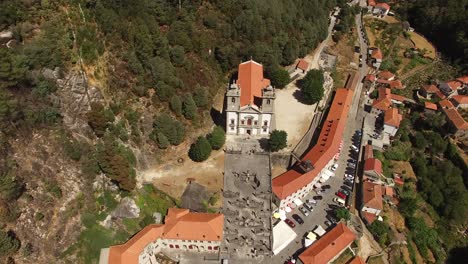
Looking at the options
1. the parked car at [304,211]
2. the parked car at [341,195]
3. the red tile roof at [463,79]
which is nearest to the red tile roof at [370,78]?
the red tile roof at [463,79]

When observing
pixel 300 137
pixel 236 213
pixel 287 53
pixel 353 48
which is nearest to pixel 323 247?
pixel 236 213

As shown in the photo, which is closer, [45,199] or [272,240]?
[45,199]

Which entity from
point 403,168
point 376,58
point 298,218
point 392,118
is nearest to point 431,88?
point 376,58

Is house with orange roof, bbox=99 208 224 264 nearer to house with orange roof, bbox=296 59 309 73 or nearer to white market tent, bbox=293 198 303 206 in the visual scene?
white market tent, bbox=293 198 303 206

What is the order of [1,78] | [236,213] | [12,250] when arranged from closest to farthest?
[12,250] → [1,78] → [236,213]

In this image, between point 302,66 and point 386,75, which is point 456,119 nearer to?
point 386,75

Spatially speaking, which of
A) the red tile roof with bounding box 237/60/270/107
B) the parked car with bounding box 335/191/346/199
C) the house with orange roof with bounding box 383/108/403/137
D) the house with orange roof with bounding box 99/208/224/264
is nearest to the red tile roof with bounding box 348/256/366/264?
Answer: the parked car with bounding box 335/191/346/199

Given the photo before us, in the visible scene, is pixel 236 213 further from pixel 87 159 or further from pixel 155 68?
pixel 155 68

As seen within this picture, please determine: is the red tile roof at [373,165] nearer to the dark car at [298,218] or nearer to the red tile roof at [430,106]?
the dark car at [298,218]
